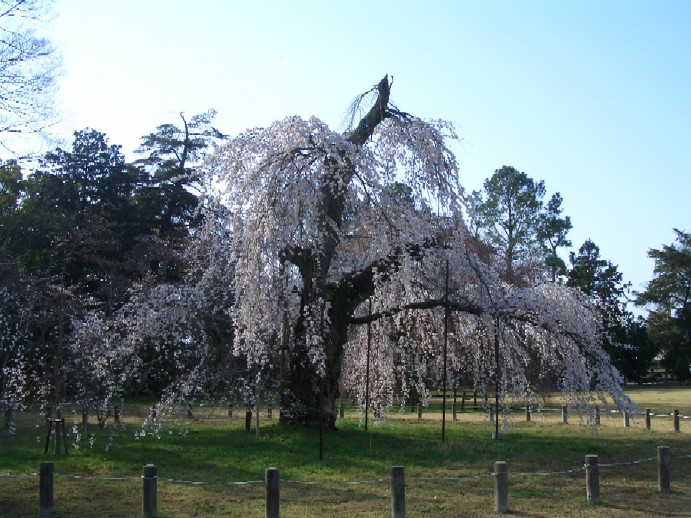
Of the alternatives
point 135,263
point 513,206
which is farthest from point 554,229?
point 135,263

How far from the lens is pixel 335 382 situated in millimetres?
14789

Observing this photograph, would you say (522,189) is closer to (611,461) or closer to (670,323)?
(670,323)

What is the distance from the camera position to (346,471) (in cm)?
1134

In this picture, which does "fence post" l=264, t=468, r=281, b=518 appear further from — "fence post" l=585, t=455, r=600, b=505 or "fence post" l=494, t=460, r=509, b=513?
"fence post" l=585, t=455, r=600, b=505

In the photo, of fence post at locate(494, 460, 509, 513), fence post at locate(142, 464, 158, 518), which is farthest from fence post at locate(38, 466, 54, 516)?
fence post at locate(494, 460, 509, 513)

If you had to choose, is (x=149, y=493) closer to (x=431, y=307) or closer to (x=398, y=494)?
(x=398, y=494)

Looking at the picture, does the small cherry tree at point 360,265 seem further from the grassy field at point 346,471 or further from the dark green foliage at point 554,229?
the dark green foliage at point 554,229

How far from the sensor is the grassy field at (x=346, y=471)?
352 inches

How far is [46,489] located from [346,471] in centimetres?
461

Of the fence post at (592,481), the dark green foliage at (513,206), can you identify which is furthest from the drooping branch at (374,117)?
the dark green foliage at (513,206)

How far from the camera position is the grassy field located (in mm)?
8938

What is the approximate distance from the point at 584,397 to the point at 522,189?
38.2 meters

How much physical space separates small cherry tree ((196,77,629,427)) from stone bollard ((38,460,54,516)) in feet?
13.0

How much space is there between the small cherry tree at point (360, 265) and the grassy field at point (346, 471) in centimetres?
137
